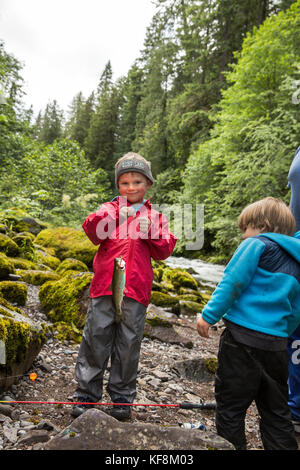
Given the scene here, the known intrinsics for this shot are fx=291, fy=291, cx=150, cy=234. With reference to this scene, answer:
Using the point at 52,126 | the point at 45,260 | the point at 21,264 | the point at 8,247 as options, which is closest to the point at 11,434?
the point at 21,264

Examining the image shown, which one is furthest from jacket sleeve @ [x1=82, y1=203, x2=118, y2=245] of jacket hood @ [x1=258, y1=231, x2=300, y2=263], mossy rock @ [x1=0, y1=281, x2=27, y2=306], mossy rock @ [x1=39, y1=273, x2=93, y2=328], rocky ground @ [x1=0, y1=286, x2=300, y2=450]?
mossy rock @ [x1=0, y1=281, x2=27, y2=306]

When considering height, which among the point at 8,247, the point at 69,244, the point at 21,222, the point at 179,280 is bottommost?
the point at 179,280

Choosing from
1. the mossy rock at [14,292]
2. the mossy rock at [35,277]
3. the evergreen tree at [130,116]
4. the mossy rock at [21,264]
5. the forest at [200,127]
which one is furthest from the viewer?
the evergreen tree at [130,116]

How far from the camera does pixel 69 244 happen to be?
924cm

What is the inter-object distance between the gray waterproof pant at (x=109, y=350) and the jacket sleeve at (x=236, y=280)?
808 mm

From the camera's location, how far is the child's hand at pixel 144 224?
264cm

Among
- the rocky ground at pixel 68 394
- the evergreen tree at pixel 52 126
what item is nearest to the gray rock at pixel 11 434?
the rocky ground at pixel 68 394

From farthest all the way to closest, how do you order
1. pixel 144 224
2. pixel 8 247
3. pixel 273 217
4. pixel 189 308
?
pixel 189 308 → pixel 8 247 → pixel 144 224 → pixel 273 217

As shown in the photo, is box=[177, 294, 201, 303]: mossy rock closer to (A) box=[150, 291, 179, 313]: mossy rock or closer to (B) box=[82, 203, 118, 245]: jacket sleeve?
(A) box=[150, 291, 179, 313]: mossy rock

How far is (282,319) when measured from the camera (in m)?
2.04

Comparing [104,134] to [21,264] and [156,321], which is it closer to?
[21,264]

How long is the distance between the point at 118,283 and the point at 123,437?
41.4 inches

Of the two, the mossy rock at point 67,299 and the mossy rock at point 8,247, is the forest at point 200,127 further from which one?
the mossy rock at point 67,299
